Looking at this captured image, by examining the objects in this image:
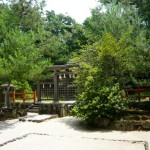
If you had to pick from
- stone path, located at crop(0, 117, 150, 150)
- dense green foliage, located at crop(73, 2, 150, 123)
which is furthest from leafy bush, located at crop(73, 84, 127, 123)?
stone path, located at crop(0, 117, 150, 150)

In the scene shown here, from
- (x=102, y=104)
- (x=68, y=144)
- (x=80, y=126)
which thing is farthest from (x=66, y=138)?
(x=102, y=104)

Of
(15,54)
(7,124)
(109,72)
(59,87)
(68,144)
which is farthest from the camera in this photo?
(59,87)

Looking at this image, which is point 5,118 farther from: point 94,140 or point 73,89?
point 94,140

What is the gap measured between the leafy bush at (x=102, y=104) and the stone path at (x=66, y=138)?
0.77 meters

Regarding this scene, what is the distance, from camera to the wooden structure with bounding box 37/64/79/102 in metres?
18.3

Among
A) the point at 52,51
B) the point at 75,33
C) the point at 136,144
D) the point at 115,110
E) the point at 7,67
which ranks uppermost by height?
the point at 75,33

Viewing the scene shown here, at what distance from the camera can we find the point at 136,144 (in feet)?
29.7

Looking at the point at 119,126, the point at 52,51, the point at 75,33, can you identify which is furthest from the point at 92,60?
the point at 75,33

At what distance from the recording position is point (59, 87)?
64.4 feet

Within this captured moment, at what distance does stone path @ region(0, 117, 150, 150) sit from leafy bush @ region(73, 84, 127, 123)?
77 cm

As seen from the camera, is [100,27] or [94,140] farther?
[100,27]

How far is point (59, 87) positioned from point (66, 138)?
963cm

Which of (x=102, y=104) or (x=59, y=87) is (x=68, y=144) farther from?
(x=59, y=87)

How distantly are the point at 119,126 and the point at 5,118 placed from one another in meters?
7.37
